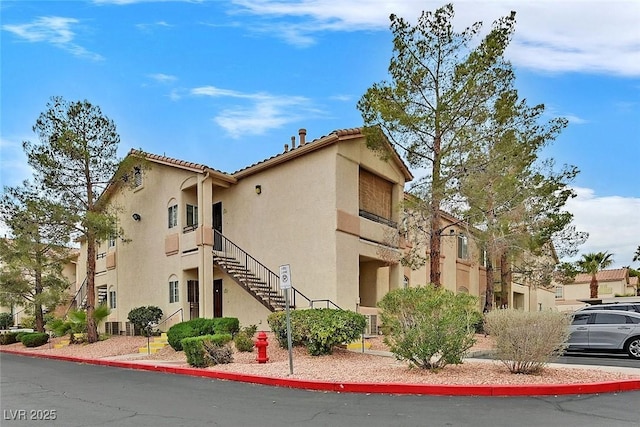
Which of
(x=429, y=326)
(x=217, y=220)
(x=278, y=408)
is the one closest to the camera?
(x=278, y=408)

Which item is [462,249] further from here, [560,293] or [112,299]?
[560,293]

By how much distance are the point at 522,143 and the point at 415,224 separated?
6.29 m

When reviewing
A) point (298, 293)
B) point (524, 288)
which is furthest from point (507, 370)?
point (524, 288)

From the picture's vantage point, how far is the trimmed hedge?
727 inches

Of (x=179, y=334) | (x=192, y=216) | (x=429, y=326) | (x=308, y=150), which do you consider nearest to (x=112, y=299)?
(x=192, y=216)

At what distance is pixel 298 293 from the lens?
69.1ft

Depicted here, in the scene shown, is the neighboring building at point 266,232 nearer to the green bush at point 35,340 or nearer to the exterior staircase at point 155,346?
the exterior staircase at point 155,346

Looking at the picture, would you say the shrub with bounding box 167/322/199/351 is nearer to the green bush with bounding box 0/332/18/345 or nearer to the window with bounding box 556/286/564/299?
Result: the green bush with bounding box 0/332/18/345

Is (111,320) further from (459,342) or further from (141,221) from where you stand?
(459,342)

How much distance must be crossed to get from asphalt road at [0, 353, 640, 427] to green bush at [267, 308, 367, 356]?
3.75 meters

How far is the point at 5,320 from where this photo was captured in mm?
44938

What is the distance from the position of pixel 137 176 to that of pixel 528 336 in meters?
21.7

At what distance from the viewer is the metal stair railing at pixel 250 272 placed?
21219 millimetres

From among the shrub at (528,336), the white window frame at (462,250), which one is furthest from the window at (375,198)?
the shrub at (528,336)
